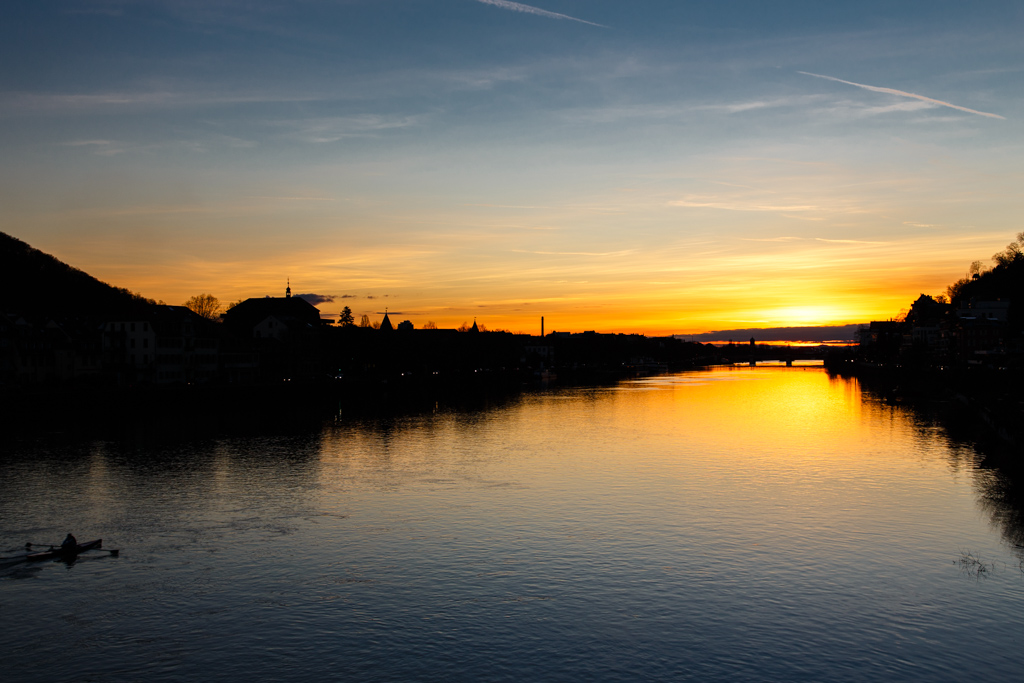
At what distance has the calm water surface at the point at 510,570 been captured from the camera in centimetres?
1941

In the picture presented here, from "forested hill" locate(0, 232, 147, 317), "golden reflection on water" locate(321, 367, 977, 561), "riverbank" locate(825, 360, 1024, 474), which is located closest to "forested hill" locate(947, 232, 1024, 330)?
"riverbank" locate(825, 360, 1024, 474)

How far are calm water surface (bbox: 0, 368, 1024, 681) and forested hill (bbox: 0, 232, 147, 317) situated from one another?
88228mm

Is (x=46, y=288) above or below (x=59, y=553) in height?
above

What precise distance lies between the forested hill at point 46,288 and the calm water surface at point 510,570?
3474 inches

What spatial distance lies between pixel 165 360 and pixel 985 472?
287 ft

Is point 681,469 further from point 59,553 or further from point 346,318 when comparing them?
point 346,318

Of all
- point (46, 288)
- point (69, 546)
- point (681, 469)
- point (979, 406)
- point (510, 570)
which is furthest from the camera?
point (46, 288)

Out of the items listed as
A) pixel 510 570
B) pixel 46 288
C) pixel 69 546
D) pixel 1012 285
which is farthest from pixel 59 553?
pixel 1012 285

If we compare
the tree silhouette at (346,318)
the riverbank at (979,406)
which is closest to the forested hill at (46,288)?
the tree silhouette at (346,318)

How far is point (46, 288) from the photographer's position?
135 metres

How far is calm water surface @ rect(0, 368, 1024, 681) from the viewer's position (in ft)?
63.7

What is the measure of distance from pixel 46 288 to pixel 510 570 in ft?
444

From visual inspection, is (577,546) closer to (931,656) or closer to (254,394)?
(931,656)

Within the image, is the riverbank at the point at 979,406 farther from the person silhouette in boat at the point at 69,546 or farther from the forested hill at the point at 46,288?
the forested hill at the point at 46,288
